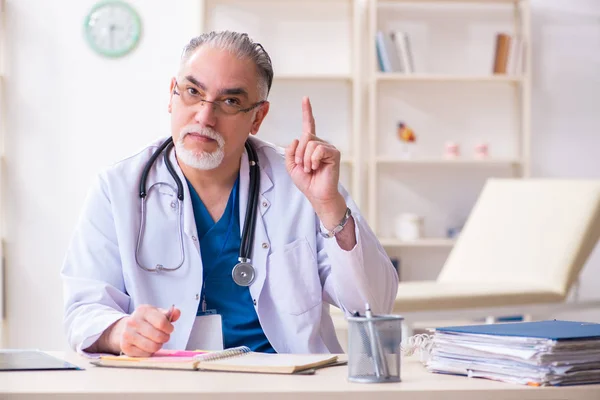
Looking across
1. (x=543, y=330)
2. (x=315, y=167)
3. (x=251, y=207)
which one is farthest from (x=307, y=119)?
(x=543, y=330)

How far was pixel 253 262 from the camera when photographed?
1.83m

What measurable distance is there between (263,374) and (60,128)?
4366 mm

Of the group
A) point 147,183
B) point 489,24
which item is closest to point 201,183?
point 147,183

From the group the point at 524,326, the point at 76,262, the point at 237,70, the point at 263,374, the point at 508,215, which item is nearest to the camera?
the point at 263,374

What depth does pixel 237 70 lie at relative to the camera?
191cm

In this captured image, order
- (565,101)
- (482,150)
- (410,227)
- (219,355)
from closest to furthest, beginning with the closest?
1. (219,355)
2. (410,227)
3. (482,150)
4. (565,101)

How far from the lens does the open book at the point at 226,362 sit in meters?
1.22

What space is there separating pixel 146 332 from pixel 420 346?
0.43m

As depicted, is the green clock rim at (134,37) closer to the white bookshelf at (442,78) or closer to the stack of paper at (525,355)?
the white bookshelf at (442,78)

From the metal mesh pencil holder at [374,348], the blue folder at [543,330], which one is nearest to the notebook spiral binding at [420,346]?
the blue folder at [543,330]

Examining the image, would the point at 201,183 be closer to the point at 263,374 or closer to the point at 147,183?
the point at 147,183

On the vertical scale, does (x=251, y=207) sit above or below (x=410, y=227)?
above

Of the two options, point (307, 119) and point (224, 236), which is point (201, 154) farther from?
point (307, 119)

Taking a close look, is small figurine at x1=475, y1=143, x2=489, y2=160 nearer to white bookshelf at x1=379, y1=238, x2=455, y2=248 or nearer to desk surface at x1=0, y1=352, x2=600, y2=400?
white bookshelf at x1=379, y1=238, x2=455, y2=248
